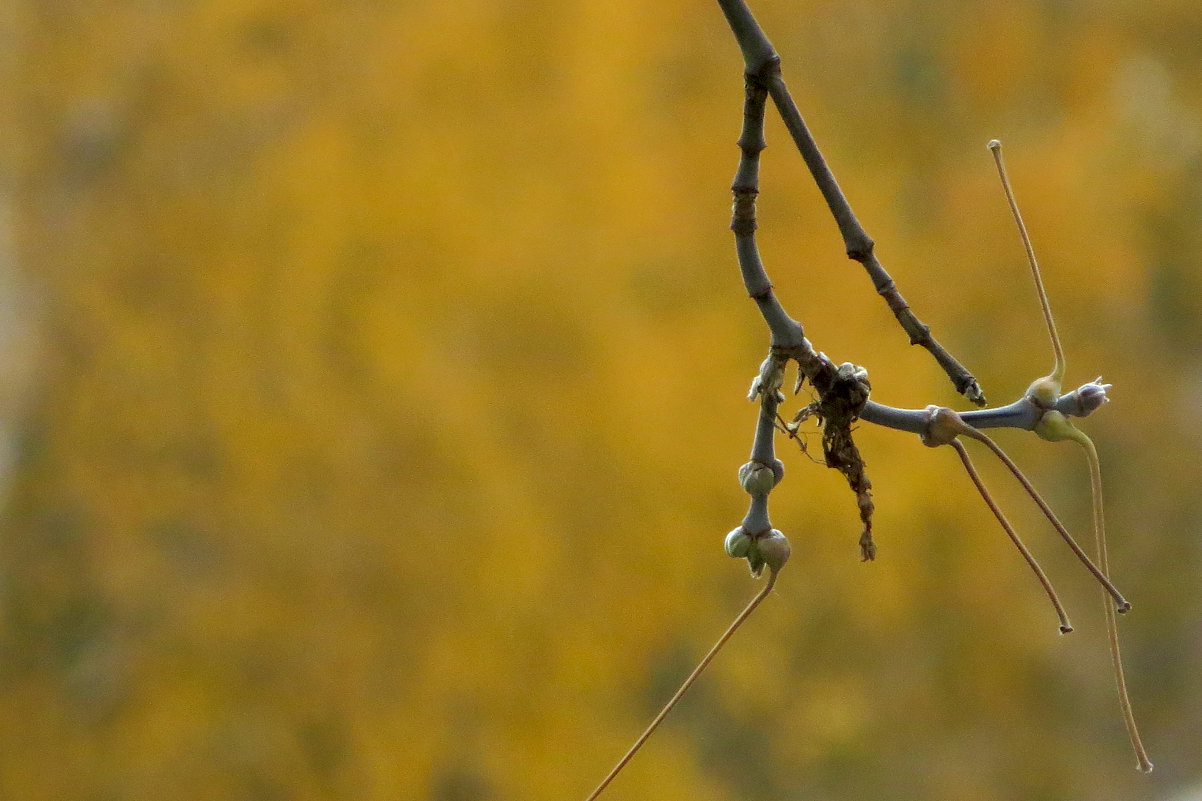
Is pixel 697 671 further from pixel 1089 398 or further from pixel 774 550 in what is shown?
pixel 1089 398

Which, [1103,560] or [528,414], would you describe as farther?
[528,414]

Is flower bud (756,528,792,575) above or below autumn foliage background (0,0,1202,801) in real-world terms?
above

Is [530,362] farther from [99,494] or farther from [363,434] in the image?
[99,494]

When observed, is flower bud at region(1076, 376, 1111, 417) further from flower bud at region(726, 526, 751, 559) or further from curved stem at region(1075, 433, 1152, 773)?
flower bud at region(726, 526, 751, 559)

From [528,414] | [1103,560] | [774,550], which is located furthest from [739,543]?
[528,414]

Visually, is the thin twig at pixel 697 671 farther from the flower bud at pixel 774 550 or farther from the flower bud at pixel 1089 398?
the flower bud at pixel 1089 398

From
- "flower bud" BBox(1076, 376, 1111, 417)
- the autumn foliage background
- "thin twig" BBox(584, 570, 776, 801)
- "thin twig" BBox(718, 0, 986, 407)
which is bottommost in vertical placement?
the autumn foliage background

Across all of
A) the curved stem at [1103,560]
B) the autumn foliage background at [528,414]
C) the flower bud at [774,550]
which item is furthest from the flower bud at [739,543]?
the autumn foliage background at [528,414]

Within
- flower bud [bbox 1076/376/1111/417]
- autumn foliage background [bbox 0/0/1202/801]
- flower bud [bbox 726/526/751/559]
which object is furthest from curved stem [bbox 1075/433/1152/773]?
autumn foliage background [bbox 0/0/1202/801]
